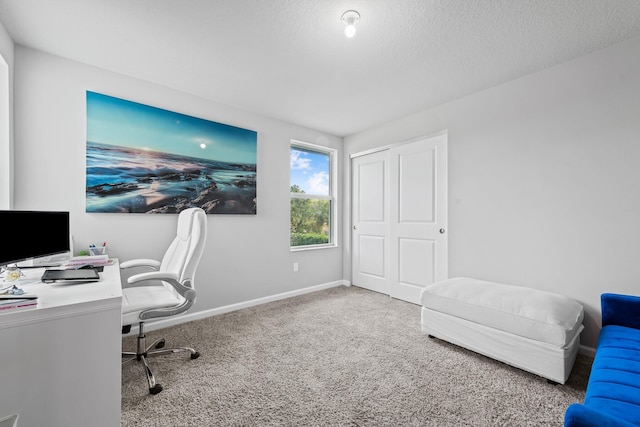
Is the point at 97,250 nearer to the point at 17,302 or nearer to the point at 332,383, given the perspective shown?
the point at 17,302

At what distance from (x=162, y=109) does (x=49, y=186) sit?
3.82ft

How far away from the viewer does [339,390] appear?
1.75 metres

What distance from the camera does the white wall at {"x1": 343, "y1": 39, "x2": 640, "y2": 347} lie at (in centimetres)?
205

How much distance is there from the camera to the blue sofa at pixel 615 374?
34.3 inches

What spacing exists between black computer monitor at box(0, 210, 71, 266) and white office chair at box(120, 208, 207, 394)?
0.48 metres

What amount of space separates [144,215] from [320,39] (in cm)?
226

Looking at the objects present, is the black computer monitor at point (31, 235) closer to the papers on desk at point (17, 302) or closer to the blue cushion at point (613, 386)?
the papers on desk at point (17, 302)

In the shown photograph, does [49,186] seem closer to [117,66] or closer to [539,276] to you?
[117,66]

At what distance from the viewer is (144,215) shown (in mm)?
2627

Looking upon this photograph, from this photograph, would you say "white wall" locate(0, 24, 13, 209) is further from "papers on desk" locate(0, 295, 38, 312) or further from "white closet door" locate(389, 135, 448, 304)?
"white closet door" locate(389, 135, 448, 304)

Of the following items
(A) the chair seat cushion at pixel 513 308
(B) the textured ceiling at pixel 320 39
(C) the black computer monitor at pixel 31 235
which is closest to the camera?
(C) the black computer monitor at pixel 31 235

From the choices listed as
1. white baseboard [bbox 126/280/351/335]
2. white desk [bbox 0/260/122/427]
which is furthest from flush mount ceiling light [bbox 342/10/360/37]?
white baseboard [bbox 126/280/351/335]

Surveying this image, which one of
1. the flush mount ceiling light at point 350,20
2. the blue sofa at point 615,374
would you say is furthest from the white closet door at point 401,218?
the flush mount ceiling light at point 350,20

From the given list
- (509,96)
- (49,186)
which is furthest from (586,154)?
(49,186)
